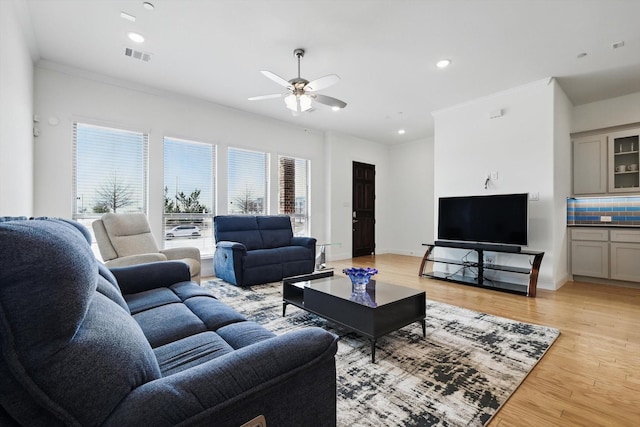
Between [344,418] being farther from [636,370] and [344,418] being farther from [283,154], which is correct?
[283,154]

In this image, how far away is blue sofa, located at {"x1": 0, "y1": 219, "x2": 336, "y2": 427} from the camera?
1.98 ft

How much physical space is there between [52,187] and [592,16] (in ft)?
20.4

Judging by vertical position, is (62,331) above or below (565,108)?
below

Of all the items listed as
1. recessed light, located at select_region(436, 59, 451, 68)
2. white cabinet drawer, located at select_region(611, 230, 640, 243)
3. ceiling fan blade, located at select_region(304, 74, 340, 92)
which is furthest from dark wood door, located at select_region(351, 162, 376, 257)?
white cabinet drawer, located at select_region(611, 230, 640, 243)

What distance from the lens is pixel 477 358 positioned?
2.15 meters

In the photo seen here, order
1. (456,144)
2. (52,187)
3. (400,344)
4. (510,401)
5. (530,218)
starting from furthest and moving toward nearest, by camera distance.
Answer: (456,144) < (530,218) < (52,187) < (400,344) < (510,401)

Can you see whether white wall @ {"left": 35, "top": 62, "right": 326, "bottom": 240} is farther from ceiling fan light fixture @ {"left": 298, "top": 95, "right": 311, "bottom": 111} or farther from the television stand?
the television stand

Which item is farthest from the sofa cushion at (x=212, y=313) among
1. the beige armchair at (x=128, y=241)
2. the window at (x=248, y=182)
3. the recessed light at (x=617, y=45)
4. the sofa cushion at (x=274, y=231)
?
the recessed light at (x=617, y=45)

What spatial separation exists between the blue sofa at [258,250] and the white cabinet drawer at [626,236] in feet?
14.8

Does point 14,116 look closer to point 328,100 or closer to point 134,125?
point 134,125

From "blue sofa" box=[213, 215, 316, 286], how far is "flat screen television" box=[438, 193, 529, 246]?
2286 millimetres

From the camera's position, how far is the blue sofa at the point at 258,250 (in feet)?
13.4

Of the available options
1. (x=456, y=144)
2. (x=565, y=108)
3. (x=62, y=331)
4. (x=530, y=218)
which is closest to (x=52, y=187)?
(x=62, y=331)

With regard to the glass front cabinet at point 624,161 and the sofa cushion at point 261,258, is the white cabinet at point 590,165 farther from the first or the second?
the sofa cushion at point 261,258
